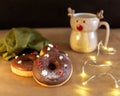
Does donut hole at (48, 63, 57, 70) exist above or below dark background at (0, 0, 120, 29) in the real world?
below

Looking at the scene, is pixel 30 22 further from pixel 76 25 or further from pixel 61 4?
pixel 76 25

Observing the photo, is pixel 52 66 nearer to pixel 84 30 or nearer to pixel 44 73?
pixel 44 73

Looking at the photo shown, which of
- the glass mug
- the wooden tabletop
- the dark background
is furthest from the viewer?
the dark background

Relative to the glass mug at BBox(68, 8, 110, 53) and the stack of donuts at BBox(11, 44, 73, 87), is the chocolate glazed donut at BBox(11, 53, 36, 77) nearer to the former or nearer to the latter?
the stack of donuts at BBox(11, 44, 73, 87)

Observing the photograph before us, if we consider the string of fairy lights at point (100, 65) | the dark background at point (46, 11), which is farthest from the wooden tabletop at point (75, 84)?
the dark background at point (46, 11)

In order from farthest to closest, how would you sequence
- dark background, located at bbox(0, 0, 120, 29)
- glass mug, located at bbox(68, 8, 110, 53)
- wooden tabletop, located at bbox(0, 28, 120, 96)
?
dark background, located at bbox(0, 0, 120, 29)
glass mug, located at bbox(68, 8, 110, 53)
wooden tabletop, located at bbox(0, 28, 120, 96)

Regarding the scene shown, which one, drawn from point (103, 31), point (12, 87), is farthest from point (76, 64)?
point (103, 31)

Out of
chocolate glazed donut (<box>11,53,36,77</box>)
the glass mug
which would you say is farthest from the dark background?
chocolate glazed donut (<box>11,53,36,77</box>)
